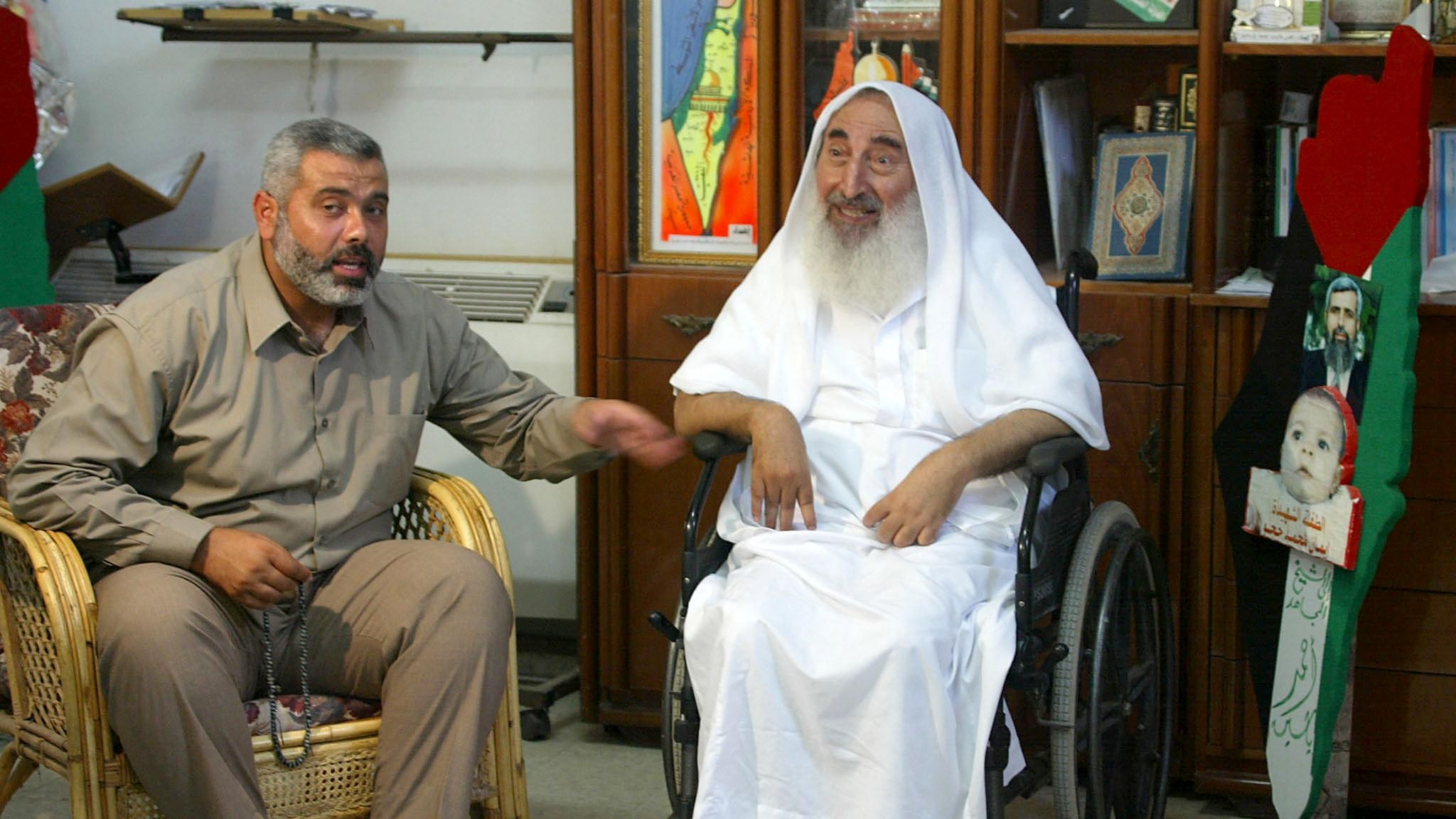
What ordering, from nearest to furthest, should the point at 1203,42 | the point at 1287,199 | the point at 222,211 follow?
the point at 1203,42
the point at 1287,199
the point at 222,211

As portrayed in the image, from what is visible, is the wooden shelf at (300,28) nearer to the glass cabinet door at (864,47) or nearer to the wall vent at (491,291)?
the wall vent at (491,291)

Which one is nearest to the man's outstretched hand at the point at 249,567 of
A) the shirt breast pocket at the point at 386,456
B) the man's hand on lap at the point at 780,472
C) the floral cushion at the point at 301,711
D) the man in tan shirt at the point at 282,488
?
the man in tan shirt at the point at 282,488

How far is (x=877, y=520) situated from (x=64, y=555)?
125 centimetres

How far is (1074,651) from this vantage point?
2533 millimetres

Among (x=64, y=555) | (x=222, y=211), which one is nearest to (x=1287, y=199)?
(x=64, y=555)

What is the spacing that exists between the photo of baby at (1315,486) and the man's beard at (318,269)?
1.64 meters

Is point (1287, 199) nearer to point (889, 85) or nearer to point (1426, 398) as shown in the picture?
point (1426, 398)

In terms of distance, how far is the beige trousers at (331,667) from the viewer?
2.28m

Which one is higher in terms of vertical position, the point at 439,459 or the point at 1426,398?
the point at 1426,398

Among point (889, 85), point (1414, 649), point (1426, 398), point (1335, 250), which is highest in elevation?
point (889, 85)

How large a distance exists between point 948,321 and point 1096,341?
1.67 feet

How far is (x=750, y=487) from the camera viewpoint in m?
2.79

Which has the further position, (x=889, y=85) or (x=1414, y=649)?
(x=1414, y=649)

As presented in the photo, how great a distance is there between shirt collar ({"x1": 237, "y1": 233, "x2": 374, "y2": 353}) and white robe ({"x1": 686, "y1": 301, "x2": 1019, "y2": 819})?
0.83 metres
